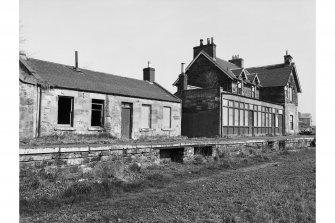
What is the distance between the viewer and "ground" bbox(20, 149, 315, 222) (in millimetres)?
5293

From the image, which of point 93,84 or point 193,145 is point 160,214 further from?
point 93,84

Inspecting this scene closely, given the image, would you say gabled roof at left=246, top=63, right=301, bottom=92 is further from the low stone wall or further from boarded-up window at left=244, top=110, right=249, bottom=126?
the low stone wall

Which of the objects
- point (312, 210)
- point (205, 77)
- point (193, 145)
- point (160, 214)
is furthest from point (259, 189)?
point (205, 77)

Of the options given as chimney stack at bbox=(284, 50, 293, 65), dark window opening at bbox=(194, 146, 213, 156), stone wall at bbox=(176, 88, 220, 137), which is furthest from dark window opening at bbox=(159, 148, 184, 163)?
chimney stack at bbox=(284, 50, 293, 65)

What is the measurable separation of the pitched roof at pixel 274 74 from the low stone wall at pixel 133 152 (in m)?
16.2

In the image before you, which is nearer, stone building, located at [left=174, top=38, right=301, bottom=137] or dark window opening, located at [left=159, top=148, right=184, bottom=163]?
dark window opening, located at [left=159, top=148, right=184, bottom=163]

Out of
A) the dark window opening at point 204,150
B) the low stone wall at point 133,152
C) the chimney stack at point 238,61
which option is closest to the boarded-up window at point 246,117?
the low stone wall at point 133,152

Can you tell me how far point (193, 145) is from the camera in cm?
1238

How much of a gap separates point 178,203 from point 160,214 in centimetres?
84

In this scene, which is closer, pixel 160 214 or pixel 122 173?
pixel 160 214

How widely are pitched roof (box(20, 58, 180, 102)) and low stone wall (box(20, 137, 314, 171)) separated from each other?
6.81 m

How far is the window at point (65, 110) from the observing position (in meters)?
15.3
